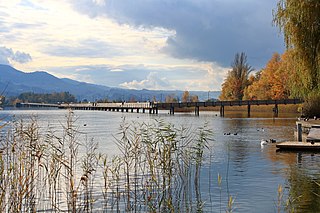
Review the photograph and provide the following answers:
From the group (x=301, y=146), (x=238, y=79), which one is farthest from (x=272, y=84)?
(x=301, y=146)

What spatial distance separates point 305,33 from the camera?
2525cm

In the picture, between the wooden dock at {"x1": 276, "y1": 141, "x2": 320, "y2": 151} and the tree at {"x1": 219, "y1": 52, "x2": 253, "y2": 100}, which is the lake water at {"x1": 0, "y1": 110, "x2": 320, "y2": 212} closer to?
the wooden dock at {"x1": 276, "y1": 141, "x2": 320, "y2": 151}

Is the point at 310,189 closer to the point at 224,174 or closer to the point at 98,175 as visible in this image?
the point at 224,174

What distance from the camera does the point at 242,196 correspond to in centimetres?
1908

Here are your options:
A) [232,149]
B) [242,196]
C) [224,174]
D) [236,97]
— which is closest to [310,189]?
[242,196]

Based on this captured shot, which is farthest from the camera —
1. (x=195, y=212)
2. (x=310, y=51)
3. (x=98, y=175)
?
(x=310, y=51)

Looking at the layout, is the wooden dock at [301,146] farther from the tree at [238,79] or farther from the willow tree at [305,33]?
the tree at [238,79]

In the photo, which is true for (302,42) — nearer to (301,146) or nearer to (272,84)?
(301,146)

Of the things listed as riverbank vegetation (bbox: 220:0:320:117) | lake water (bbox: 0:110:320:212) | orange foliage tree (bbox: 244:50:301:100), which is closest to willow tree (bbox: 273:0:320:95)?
riverbank vegetation (bbox: 220:0:320:117)

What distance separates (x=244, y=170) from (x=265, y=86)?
8962 centimetres

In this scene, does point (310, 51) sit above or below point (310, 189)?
above

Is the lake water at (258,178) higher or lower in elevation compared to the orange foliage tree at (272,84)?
lower

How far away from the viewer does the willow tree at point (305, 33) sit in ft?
81.3

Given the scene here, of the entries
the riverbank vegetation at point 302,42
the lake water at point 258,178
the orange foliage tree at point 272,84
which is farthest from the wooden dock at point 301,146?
the orange foliage tree at point 272,84
